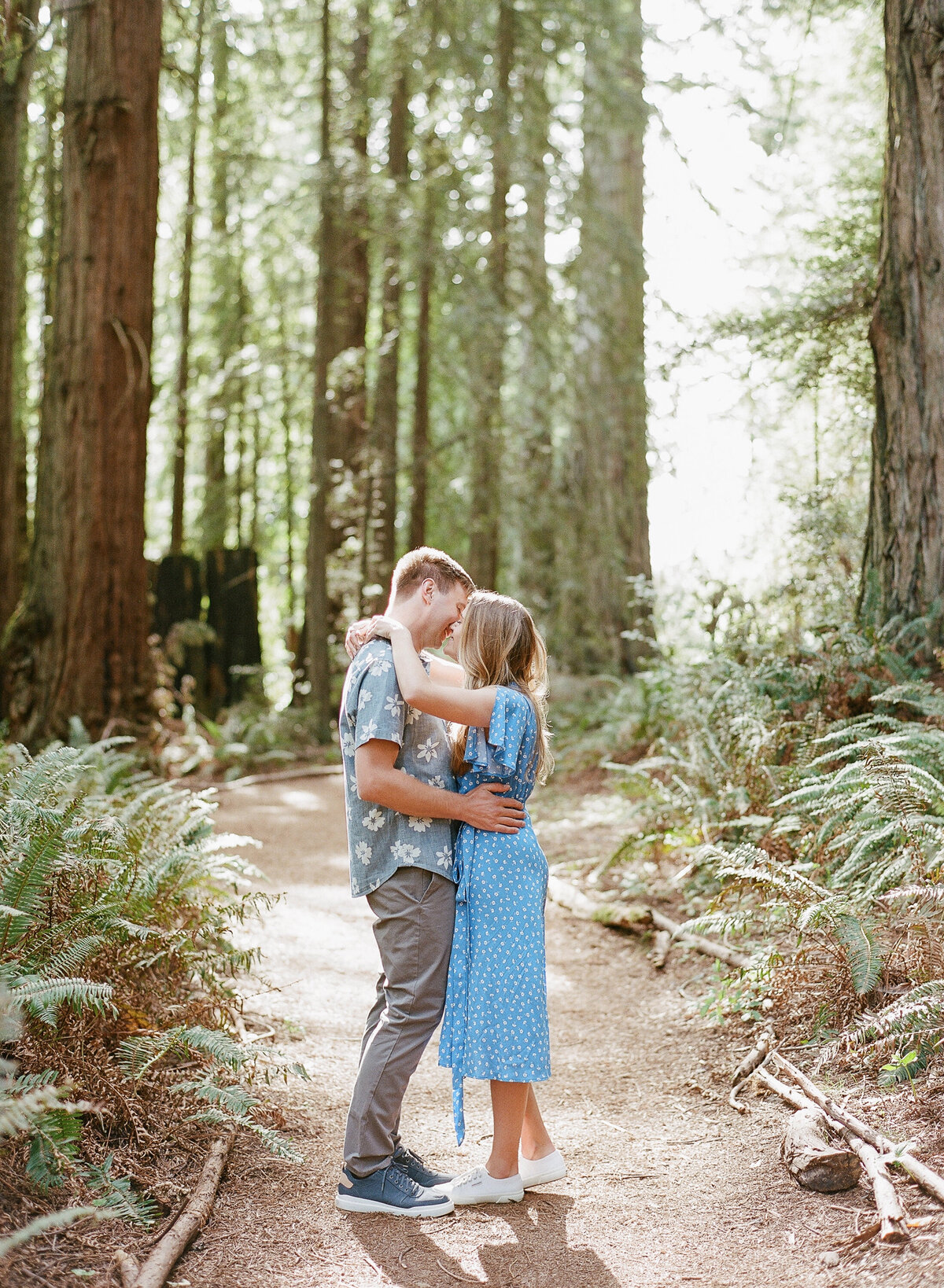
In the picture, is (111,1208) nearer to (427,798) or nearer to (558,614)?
(427,798)

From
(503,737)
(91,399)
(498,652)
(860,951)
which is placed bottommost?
(860,951)

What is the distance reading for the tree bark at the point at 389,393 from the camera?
13.6 metres

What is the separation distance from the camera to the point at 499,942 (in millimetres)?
3088

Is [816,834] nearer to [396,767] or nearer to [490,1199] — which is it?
[490,1199]

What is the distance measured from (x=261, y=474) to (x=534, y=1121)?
23625mm

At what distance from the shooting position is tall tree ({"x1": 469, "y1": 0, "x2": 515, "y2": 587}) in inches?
470

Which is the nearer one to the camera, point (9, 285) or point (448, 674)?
point (448, 674)

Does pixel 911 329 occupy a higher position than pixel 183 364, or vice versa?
pixel 183 364

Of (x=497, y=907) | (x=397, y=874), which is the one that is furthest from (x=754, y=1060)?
(x=397, y=874)

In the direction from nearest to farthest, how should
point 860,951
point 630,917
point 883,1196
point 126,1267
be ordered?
point 126,1267
point 883,1196
point 860,951
point 630,917

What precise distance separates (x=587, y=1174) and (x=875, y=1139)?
0.93 meters

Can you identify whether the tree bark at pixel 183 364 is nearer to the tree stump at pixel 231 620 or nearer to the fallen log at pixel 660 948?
the tree stump at pixel 231 620

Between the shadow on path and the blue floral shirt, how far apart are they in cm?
98

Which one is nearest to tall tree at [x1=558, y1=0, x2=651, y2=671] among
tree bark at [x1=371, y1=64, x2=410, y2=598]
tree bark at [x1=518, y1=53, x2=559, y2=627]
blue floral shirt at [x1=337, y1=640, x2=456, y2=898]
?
tree bark at [x1=518, y1=53, x2=559, y2=627]
